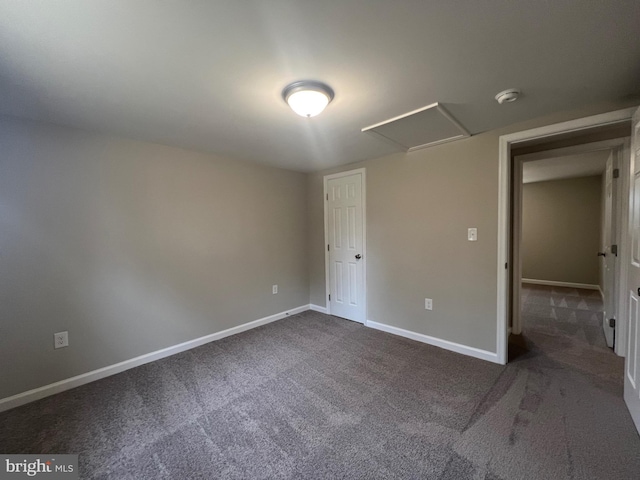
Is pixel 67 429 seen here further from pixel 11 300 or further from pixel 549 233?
pixel 549 233

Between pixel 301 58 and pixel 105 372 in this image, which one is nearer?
pixel 301 58

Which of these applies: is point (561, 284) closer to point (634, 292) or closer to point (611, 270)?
point (611, 270)

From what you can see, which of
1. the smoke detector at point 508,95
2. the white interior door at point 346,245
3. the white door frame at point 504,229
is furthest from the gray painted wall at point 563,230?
the smoke detector at point 508,95

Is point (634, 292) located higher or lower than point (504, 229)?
lower

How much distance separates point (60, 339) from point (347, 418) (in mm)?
2426

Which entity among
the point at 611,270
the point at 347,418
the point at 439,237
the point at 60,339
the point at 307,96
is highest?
the point at 307,96

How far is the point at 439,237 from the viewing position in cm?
282

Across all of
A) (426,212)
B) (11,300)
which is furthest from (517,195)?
(11,300)

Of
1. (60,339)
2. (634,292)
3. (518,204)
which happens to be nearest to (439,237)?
(518,204)

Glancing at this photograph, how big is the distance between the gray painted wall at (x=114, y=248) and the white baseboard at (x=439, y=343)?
5.39 ft

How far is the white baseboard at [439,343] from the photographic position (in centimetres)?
252

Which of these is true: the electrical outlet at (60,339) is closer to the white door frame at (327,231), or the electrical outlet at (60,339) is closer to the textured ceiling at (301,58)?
the textured ceiling at (301,58)

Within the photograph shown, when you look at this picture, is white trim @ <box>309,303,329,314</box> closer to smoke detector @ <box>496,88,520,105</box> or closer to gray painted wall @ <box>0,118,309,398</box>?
gray painted wall @ <box>0,118,309,398</box>

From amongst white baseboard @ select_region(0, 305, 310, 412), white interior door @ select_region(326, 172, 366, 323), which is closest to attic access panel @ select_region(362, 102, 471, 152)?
white interior door @ select_region(326, 172, 366, 323)
